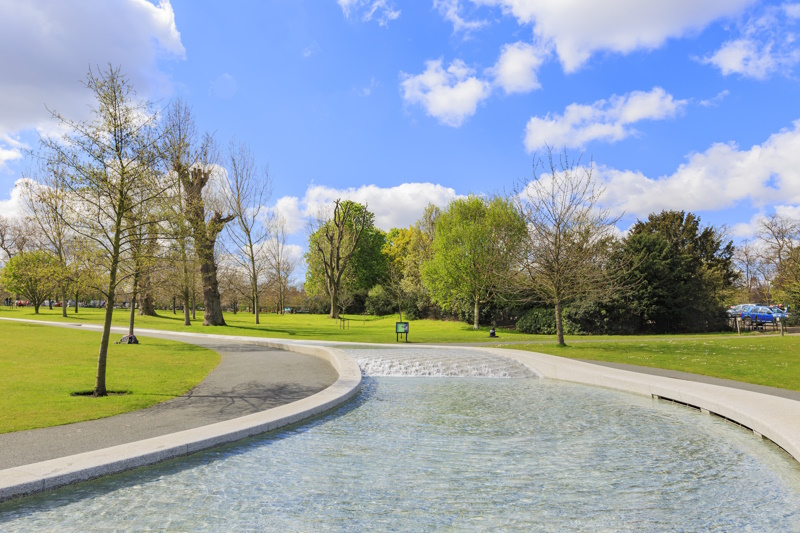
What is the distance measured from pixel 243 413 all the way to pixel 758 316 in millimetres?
43506

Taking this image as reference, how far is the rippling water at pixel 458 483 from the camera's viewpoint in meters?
4.80

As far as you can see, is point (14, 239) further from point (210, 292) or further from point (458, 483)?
point (458, 483)

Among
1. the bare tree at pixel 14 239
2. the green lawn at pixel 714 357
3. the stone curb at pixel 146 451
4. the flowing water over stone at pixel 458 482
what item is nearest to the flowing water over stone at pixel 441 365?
the green lawn at pixel 714 357

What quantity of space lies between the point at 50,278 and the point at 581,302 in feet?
98.3

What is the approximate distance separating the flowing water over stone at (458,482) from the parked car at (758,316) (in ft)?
114

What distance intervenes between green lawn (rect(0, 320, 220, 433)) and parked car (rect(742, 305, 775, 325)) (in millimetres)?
39089

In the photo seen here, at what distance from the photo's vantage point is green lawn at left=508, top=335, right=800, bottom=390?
13.4 metres

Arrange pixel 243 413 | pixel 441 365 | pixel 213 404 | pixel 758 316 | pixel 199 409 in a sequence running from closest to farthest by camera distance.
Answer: pixel 243 413 → pixel 199 409 → pixel 213 404 → pixel 441 365 → pixel 758 316

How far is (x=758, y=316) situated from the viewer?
38.3 meters

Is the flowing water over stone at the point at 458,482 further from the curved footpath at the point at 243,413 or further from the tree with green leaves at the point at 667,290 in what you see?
the tree with green leaves at the point at 667,290

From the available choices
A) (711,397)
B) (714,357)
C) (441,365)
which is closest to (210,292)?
(441,365)

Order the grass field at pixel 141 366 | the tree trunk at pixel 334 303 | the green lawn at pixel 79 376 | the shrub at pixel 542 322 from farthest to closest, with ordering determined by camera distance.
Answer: the tree trunk at pixel 334 303
the shrub at pixel 542 322
the grass field at pixel 141 366
the green lawn at pixel 79 376

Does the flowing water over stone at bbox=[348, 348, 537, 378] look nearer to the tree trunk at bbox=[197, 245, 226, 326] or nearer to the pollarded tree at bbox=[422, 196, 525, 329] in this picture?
the tree trunk at bbox=[197, 245, 226, 326]

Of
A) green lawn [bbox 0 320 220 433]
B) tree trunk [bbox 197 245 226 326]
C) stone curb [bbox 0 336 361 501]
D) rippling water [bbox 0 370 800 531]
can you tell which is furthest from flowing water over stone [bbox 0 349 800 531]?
tree trunk [bbox 197 245 226 326]
